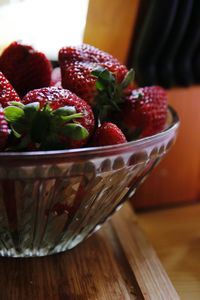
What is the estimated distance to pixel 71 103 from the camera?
436 mm

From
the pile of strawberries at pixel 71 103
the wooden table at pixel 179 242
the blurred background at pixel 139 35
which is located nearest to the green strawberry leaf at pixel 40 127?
the pile of strawberries at pixel 71 103

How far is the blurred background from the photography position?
0.81 metres

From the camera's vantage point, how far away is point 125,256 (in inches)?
21.1

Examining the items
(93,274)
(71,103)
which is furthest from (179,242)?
(71,103)

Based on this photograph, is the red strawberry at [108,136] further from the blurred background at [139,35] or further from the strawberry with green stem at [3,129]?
the blurred background at [139,35]

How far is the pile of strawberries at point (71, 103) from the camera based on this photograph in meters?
0.40

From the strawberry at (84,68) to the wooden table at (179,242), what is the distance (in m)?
0.24

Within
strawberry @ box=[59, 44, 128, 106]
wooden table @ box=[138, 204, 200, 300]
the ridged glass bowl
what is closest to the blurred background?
wooden table @ box=[138, 204, 200, 300]

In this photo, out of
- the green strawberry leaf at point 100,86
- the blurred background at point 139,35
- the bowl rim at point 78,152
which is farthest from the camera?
the blurred background at point 139,35

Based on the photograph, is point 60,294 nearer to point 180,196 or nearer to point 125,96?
point 125,96

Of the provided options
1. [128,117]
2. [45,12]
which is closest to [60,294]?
[128,117]

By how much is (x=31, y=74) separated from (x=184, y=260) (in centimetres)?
31

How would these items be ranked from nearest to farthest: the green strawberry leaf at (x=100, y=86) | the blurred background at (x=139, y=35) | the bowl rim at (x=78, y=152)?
the bowl rim at (x=78, y=152)
the green strawberry leaf at (x=100, y=86)
the blurred background at (x=139, y=35)

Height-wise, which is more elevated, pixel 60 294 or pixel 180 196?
pixel 60 294
